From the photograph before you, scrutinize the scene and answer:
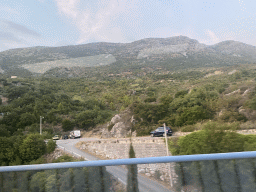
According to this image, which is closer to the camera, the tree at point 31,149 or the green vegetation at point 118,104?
the tree at point 31,149

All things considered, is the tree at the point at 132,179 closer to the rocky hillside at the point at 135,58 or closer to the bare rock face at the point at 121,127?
the bare rock face at the point at 121,127

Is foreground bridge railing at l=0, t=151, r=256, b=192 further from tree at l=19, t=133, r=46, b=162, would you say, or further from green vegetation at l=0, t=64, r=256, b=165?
tree at l=19, t=133, r=46, b=162

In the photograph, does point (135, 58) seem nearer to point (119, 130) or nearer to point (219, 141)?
point (119, 130)

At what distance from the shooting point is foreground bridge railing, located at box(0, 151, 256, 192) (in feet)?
5.70

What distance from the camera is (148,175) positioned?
188 cm

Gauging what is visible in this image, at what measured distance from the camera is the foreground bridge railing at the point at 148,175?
1737mm

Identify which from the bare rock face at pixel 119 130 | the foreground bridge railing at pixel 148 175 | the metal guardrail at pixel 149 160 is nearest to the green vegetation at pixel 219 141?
the foreground bridge railing at pixel 148 175

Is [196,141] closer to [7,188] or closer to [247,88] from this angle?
[7,188]

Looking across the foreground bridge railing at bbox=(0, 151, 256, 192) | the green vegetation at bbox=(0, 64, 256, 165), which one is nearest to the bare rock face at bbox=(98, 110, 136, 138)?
the green vegetation at bbox=(0, 64, 256, 165)

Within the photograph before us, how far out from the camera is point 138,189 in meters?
1.91

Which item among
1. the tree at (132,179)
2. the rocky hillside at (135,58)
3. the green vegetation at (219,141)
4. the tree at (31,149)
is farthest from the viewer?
the rocky hillside at (135,58)

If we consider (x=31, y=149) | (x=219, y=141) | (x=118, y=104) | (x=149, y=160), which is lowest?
(x=31, y=149)

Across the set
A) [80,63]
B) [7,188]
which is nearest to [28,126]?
Answer: [7,188]

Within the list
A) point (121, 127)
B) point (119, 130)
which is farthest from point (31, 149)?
point (121, 127)
